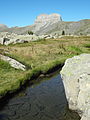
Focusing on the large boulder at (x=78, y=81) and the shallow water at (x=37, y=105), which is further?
the shallow water at (x=37, y=105)

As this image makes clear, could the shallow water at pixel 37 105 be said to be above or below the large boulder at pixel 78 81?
below

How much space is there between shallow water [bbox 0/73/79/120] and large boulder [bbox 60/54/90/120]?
168 centimetres

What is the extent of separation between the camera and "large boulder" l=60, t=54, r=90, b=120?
46.1 ft

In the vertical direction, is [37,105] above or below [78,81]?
below

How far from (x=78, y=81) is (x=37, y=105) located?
5.22 m

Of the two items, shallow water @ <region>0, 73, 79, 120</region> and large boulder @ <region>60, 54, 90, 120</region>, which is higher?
large boulder @ <region>60, 54, 90, 120</region>

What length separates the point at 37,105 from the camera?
18.2 meters

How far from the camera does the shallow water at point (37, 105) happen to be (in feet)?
52.7

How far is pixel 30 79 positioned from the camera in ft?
86.7

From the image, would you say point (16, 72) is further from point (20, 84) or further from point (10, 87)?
point (10, 87)

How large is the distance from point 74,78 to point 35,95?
6821 millimetres

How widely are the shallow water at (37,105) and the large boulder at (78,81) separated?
1.68 meters

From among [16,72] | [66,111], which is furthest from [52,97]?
[16,72]

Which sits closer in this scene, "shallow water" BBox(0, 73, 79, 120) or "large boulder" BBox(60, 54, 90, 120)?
"large boulder" BBox(60, 54, 90, 120)
